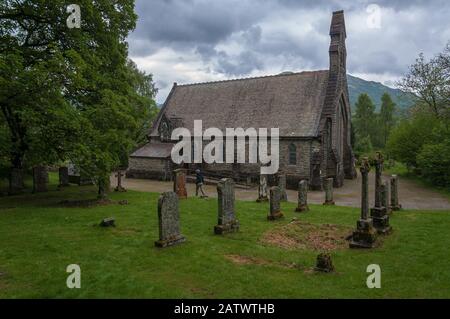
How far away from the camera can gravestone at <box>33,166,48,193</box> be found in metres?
26.5

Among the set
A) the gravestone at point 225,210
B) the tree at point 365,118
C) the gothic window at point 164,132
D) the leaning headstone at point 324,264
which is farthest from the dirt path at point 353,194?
the tree at point 365,118

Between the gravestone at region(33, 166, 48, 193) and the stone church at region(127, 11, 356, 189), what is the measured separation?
560 inches

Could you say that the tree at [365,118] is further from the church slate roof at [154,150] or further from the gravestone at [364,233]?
the gravestone at [364,233]

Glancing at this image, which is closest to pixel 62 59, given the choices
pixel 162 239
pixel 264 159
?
pixel 162 239

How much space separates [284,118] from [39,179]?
21.4m

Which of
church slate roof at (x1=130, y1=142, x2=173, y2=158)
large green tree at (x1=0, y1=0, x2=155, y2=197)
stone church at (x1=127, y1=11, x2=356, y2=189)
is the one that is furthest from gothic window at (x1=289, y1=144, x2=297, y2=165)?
large green tree at (x1=0, y1=0, x2=155, y2=197)

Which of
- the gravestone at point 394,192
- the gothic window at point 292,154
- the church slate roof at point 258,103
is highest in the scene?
the church slate roof at point 258,103

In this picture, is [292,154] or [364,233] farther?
[292,154]

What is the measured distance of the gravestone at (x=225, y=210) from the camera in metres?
14.2

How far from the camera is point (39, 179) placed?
87.2 feet

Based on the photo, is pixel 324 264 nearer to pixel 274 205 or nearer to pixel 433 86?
pixel 274 205

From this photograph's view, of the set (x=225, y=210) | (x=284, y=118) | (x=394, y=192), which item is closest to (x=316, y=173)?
(x=284, y=118)

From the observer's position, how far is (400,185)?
1409 inches

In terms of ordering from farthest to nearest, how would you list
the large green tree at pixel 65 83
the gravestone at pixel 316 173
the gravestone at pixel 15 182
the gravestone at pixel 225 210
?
1. the gravestone at pixel 316 173
2. the gravestone at pixel 15 182
3. the large green tree at pixel 65 83
4. the gravestone at pixel 225 210
